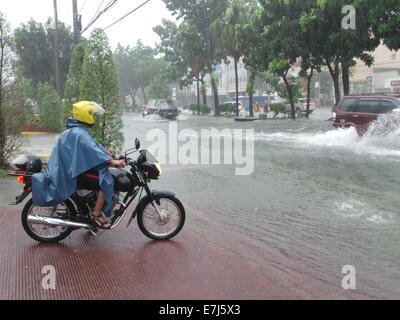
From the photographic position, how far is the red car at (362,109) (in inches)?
630

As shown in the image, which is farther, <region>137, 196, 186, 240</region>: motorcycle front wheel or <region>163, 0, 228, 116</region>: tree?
<region>163, 0, 228, 116</region>: tree

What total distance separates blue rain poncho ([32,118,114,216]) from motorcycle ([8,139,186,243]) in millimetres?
186

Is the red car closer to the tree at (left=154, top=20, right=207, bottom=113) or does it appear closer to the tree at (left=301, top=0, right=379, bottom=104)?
the tree at (left=301, top=0, right=379, bottom=104)

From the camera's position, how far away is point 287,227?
6.77 meters

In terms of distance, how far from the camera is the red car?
52.5 feet

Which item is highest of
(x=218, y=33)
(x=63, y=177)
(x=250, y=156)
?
(x=218, y=33)

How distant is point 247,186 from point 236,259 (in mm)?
4755

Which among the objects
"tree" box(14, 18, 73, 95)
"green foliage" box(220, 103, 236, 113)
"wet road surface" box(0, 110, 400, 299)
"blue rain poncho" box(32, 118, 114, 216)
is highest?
"tree" box(14, 18, 73, 95)

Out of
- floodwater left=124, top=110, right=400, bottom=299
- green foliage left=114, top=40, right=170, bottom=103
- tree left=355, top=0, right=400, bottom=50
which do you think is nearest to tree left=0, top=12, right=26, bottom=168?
floodwater left=124, top=110, right=400, bottom=299

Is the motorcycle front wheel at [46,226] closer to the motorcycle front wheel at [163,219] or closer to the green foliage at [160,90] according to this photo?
the motorcycle front wheel at [163,219]

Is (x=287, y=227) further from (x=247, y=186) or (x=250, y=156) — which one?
(x=250, y=156)

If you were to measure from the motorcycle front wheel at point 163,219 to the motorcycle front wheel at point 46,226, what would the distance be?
0.83 meters

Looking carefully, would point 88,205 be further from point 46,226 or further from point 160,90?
point 160,90
